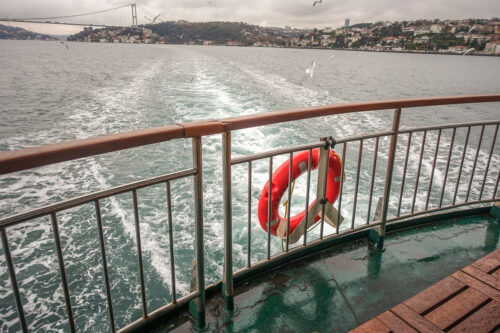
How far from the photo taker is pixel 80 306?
3029 mm

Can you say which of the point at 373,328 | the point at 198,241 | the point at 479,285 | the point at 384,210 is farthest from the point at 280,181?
the point at 479,285

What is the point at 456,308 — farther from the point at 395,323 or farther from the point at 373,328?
the point at 373,328

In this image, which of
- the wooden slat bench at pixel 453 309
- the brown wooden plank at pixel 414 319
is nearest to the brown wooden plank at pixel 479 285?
the wooden slat bench at pixel 453 309

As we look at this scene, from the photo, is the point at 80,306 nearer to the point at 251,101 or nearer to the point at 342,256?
the point at 342,256

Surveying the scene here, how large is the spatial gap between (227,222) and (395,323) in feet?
3.14

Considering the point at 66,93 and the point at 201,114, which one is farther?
the point at 66,93

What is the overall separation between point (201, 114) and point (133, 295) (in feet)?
29.8

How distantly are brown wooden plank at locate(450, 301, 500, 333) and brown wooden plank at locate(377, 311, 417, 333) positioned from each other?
211 mm

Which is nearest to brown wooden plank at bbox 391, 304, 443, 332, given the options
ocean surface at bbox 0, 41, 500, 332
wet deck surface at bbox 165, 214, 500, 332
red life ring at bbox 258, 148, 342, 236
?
wet deck surface at bbox 165, 214, 500, 332

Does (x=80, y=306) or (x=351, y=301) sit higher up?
(x=351, y=301)

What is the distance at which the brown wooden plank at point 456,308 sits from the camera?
1.67 metres

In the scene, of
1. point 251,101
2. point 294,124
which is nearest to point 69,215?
point 294,124

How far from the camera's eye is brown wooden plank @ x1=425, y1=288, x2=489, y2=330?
1672 mm

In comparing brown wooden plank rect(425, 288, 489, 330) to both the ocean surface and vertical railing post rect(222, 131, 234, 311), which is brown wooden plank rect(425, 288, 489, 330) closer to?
vertical railing post rect(222, 131, 234, 311)
